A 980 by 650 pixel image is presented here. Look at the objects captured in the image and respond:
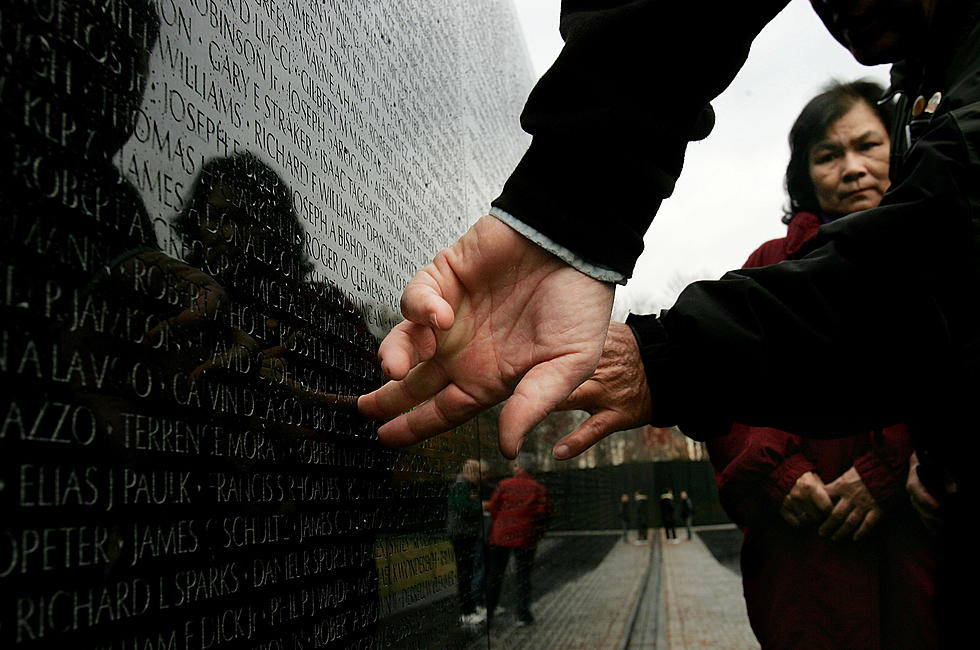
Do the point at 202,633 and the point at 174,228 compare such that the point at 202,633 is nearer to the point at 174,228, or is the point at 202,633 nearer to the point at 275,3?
the point at 174,228

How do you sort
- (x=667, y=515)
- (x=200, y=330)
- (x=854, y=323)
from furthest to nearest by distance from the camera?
(x=667, y=515) < (x=854, y=323) < (x=200, y=330)

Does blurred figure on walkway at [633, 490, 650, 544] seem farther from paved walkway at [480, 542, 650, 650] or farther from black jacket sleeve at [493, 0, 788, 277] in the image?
black jacket sleeve at [493, 0, 788, 277]

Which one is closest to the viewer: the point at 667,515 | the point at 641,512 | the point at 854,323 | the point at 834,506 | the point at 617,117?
the point at 617,117

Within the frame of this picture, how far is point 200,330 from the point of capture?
3.15 feet

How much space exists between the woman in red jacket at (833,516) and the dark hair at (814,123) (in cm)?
3

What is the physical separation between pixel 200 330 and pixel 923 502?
214 centimetres

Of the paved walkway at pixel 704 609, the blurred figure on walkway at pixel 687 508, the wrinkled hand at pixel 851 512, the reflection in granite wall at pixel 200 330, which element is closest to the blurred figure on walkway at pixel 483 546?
the reflection in granite wall at pixel 200 330

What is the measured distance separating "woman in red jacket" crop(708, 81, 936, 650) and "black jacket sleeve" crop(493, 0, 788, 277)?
171cm

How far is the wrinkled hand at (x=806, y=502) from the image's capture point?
2.64 metres

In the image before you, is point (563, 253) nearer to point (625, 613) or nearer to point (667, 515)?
point (625, 613)

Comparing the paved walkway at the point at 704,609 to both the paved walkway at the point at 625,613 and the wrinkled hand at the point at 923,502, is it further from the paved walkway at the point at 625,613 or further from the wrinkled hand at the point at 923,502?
the wrinkled hand at the point at 923,502

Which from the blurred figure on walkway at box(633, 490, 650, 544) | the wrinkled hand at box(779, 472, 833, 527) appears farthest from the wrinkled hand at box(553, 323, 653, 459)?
the blurred figure on walkway at box(633, 490, 650, 544)

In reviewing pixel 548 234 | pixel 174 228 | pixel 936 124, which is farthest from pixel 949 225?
pixel 174 228

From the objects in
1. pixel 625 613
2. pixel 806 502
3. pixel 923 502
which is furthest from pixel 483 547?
pixel 625 613
